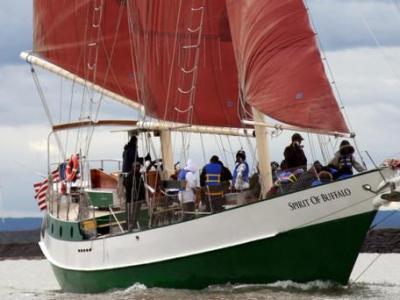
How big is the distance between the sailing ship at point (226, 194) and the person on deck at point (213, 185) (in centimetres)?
41

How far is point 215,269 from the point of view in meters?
47.4

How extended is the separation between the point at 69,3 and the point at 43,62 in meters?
2.83

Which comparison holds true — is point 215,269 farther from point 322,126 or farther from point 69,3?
point 69,3

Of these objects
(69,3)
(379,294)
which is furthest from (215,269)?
(69,3)

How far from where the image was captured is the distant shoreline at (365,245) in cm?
9769

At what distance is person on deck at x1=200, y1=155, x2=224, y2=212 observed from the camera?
47062mm

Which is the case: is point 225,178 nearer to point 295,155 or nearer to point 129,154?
point 295,155

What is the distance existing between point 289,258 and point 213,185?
3.40 metres

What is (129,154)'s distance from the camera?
176 feet

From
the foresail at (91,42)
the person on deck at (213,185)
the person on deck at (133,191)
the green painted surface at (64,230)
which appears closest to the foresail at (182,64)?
the foresail at (91,42)

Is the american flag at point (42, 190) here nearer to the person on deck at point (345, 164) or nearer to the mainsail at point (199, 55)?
the mainsail at point (199, 55)

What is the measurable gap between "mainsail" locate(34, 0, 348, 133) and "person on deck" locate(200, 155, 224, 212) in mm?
2096

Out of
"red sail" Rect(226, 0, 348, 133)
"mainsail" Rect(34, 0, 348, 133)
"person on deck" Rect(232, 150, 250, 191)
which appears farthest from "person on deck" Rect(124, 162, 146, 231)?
"red sail" Rect(226, 0, 348, 133)

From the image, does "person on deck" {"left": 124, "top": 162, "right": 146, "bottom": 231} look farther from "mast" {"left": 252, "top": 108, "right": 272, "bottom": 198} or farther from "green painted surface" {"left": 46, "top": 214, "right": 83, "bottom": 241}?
"mast" {"left": 252, "top": 108, "right": 272, "bottom": 198}
